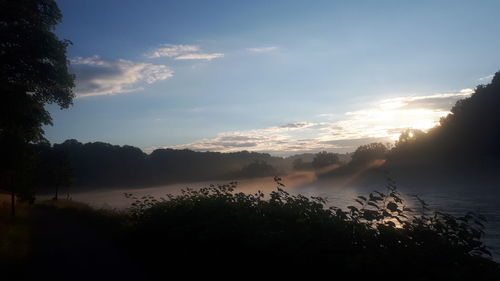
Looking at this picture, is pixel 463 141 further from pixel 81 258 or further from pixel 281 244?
pixel 281 244

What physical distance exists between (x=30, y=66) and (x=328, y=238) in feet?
46.8

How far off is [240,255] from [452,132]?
50.3 metres

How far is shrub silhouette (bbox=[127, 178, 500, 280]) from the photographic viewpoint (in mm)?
4980

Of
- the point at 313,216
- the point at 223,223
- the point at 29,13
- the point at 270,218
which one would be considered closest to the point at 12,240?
the point at 29,13

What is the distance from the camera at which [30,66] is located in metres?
15.4

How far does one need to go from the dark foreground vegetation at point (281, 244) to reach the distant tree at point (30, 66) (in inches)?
207

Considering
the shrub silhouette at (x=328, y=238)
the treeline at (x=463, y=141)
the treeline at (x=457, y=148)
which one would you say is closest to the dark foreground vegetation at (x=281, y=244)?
the shrub silhouette at (x=328, y=238)

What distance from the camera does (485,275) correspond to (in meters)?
4.36

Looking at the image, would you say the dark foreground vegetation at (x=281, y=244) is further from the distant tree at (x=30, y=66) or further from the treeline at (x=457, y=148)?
the treeline at (x=457, y=148)

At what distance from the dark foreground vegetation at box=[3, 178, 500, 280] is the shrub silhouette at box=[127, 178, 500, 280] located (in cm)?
2

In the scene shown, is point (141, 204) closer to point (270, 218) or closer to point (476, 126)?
point (270, 218)

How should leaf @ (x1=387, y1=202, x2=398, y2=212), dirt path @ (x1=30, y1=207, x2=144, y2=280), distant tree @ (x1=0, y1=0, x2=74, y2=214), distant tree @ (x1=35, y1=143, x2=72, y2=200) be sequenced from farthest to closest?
distant tree @ (x1=35, y1=143, x2=72, y2=200) < distant tree @ (x1=0, y1=0, x2=74, y2=214) < dirt path @ (x1=30, y1=207, x2=144, y2=280) < leaf @ (x1=387, y1=202, x2=398, y2=212)

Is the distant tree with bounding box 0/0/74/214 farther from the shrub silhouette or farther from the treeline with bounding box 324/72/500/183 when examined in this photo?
the treeline with bounding box 324/72/500/183

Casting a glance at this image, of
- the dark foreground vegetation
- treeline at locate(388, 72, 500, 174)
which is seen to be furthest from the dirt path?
treeline at locate(388, 72, 500, 174)
